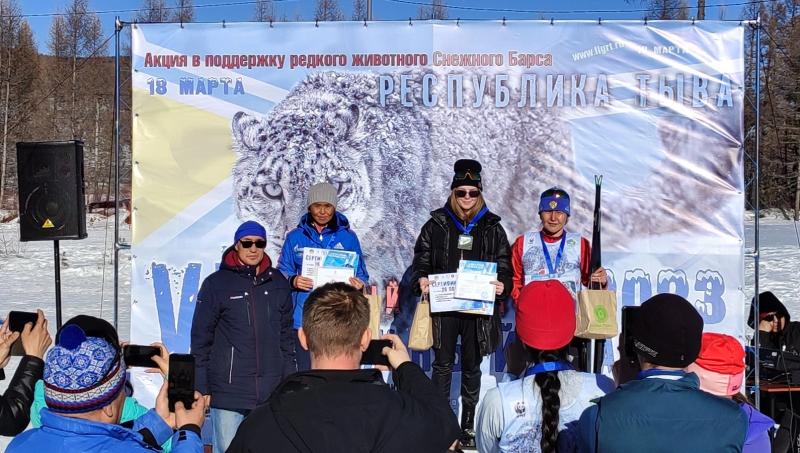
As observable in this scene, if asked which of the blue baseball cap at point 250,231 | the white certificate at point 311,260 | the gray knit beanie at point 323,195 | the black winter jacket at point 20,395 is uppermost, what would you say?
the gray knit beanie at point 323,195

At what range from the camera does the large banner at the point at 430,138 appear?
5395mm

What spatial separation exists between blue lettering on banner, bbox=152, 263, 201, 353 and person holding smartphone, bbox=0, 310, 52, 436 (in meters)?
3.16

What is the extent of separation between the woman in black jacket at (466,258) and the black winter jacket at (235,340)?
1.21m

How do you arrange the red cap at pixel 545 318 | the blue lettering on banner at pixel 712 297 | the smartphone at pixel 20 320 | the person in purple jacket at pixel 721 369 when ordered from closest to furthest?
the person in purple jacket at pixel 721 369, the smartphone at pixel 20 320, the red cap at pixel 545 318, the blue lettering on banner at pixel 712 297

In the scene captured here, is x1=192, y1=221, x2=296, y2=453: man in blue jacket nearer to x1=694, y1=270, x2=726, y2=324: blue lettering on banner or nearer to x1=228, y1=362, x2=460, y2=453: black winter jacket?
x1=228, y1=362, x2=460, y2=453: black winter jacket

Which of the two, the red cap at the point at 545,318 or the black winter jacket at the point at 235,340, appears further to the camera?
the black winter jacket at the point at 235,340

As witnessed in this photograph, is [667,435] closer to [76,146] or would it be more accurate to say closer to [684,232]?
[684,232]

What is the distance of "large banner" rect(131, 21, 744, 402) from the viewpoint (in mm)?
5395

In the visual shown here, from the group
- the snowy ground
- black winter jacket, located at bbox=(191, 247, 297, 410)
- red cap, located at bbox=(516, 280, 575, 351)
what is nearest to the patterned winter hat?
red cap, located at bbox=(516, 280, 575, 351)

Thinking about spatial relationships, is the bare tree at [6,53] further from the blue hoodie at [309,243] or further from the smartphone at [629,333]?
the smartphone at [629,333]

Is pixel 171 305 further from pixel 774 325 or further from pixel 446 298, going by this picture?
pixel 774 325

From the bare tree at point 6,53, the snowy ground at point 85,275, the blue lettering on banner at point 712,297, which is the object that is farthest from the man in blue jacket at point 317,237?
the bare tree at point 6,53

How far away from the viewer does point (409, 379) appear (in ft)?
6.28

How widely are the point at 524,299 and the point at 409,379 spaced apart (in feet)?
3.89
